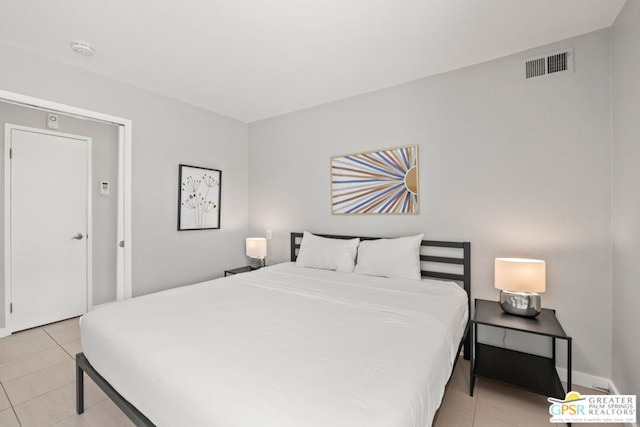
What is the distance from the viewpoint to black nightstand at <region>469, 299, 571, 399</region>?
1.84 metres

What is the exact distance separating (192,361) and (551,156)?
276 centimetres

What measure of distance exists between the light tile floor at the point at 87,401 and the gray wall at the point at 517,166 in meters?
0.67

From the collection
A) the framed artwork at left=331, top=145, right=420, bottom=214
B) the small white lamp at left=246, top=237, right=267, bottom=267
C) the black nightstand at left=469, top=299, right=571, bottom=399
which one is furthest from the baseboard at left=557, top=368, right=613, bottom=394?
the small white lamp at left=246, top=237, right=267, bottom=267

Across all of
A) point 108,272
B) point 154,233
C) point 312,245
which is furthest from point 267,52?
point 108,272

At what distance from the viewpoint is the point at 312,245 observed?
3186 millimetres

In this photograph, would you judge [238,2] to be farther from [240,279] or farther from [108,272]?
[108,272]

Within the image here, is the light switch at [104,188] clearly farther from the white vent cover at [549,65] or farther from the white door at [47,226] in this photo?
the white vent cover at [549,65]

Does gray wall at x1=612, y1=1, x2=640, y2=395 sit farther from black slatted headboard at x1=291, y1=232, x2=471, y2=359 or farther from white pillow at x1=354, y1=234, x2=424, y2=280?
white pillow at x1=354, y1=234, x2=424, y2=280

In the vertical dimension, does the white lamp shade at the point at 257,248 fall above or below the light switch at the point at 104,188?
below

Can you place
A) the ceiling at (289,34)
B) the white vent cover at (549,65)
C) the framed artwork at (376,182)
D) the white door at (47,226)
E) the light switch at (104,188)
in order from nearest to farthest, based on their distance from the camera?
the ceiling at (289,34) → the white vent cover at (549,65) → the framed artwork at (376,182) → the white door at (47,226) → the light switch at (104,188)

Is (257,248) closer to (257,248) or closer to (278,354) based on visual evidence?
(257,248)

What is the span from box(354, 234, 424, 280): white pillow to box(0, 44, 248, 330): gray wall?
2.04 metres

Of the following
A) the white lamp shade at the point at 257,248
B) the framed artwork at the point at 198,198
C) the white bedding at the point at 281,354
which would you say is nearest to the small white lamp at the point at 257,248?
the white lamp shade at the point at 257,248

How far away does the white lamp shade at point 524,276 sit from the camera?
2.00 m
